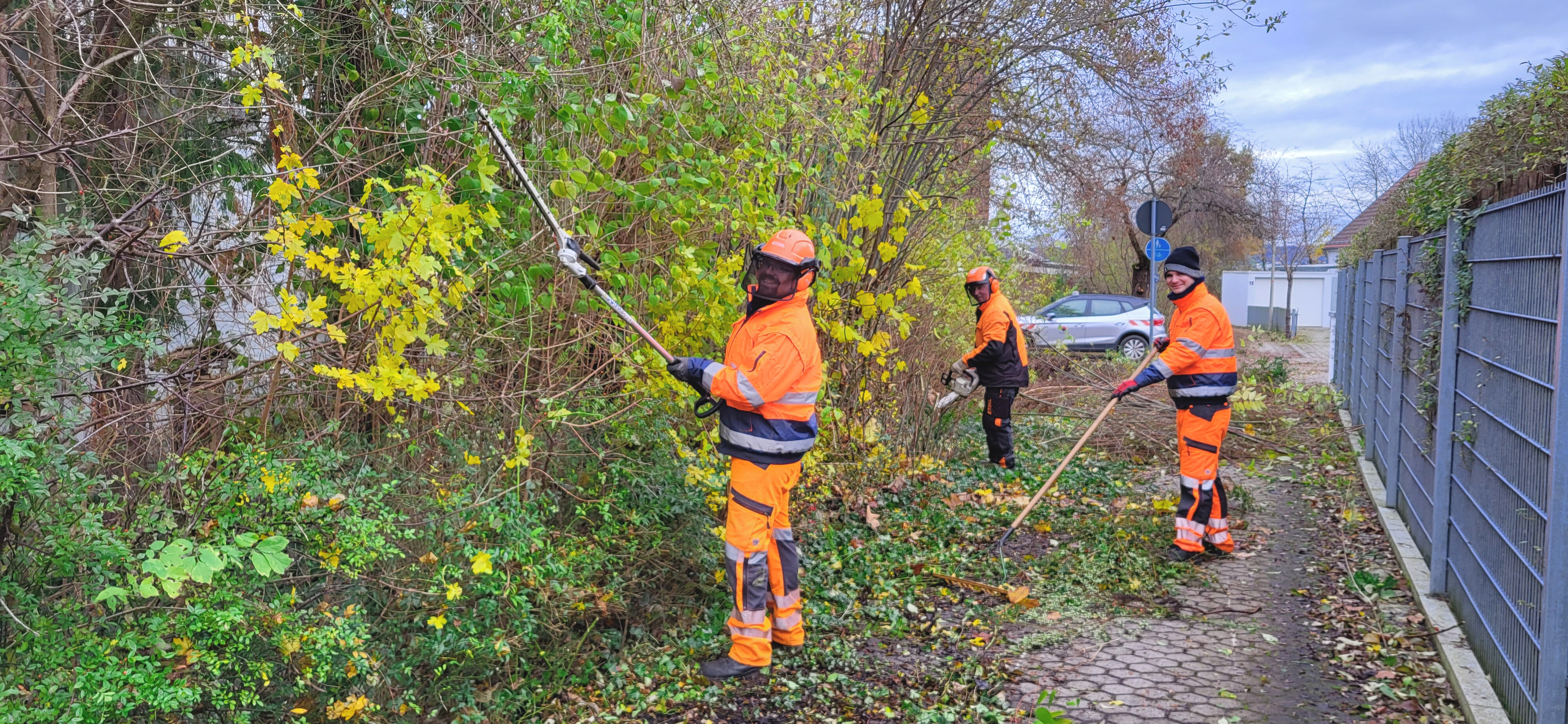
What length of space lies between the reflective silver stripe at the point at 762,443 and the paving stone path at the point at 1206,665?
136cm

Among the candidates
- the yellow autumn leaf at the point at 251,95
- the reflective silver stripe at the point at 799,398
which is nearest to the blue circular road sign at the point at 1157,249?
the reflective silver stripe at the point at 799,398

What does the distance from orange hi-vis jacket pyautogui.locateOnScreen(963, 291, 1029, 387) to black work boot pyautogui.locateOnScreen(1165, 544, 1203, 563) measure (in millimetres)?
2376

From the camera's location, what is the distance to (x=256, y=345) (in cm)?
412

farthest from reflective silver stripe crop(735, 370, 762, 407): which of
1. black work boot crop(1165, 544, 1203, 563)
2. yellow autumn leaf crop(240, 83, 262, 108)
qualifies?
black work boot crop(1165, 544, 1203, 563)

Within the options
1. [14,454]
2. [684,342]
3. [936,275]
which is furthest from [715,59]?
[936,275]

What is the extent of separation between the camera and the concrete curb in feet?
12.4

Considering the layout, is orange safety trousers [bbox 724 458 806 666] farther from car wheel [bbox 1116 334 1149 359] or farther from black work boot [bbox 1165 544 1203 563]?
car wheel [bbox 1116 334 1149 359]

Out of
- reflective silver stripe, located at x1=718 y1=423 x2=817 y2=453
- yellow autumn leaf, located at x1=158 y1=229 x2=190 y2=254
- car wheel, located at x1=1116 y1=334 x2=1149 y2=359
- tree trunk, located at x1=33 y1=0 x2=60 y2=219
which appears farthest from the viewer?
car wheel, located at x1=1116 y1=334 x2=1149 y2=359

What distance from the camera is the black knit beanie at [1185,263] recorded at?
19.8ft

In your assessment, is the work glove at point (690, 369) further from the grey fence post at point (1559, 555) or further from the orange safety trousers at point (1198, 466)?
the orange safety trousers at point (1198, 466)

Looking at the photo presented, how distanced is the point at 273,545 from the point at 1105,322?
18.1m

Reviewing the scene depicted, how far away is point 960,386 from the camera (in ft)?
27.2

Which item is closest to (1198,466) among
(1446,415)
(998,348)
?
(1446,415)

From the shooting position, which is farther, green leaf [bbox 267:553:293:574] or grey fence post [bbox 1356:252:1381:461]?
grey fence post [bbox 1356:252:1381:461]
